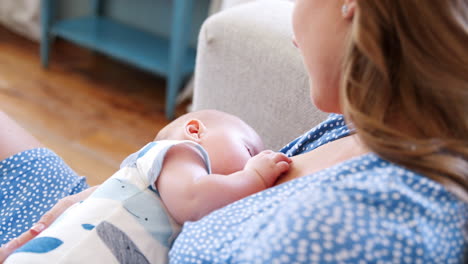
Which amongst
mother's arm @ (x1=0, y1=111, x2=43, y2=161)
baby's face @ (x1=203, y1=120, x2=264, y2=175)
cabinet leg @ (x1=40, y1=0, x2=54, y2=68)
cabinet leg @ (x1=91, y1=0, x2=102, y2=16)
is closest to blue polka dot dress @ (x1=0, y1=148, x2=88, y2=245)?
mother's arm @ (x1=0, y1=111, x2=43, y2=161)

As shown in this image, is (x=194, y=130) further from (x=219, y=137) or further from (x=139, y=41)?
(x=139, y=41)

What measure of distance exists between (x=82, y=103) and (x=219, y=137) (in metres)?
1.74

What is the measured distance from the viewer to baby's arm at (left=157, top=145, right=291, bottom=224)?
76cm

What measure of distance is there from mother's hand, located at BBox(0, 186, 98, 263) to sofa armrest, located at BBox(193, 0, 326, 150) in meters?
0.41

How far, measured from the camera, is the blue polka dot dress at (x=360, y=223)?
0.53 m

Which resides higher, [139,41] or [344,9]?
[344,9]

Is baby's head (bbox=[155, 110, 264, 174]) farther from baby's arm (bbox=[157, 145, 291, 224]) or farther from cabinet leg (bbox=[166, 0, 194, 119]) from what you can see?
cabinet leg (bbox=[166, 0, 194, 119])

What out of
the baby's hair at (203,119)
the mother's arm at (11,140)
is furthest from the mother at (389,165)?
the mother's arm at (11,140)

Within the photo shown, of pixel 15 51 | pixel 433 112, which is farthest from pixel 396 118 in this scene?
pixel 15 51

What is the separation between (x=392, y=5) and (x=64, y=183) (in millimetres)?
726

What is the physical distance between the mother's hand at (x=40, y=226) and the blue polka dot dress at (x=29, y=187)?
10 centimetres

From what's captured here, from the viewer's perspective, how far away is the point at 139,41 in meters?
2.72

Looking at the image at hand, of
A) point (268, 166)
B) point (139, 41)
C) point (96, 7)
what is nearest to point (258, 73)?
point (268, 166)

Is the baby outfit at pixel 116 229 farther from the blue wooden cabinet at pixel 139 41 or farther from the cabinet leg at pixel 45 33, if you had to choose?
the cabinet leg at pixel 45 33
